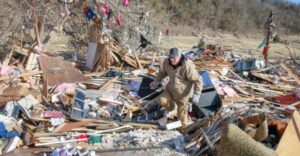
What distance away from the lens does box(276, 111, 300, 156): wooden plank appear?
572 centimetres

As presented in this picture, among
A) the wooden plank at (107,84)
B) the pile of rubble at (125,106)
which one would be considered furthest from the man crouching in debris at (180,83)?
the wooden plank at (107,84)

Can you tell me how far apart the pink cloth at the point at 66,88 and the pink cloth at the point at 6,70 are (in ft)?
4.57

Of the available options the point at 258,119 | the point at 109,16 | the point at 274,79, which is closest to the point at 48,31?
the point at 109,16

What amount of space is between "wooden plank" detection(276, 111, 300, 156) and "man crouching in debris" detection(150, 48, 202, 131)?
1.72 meters

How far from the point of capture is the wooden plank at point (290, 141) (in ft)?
18.8

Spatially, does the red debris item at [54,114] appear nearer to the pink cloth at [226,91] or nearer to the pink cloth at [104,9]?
the pink cloth at [226,91]

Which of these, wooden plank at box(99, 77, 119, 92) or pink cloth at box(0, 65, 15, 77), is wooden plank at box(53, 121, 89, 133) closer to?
wooden plank at box(99, 77, 119, 92)

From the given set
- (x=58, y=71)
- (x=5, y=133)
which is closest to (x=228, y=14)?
(x=58, y=71)

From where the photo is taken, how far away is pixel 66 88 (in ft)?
31.8

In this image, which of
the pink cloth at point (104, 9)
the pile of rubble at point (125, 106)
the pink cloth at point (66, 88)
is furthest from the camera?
the pink cloth at point (104, 9)

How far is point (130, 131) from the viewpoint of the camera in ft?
24.7

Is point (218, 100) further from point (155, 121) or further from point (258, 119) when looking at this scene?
point (258, 119)

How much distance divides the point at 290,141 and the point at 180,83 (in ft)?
7.53

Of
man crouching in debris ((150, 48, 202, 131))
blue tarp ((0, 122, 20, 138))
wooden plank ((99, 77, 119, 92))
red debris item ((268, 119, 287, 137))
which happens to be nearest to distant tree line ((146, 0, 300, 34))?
wooden plank ((99, 77, 119, 92))
